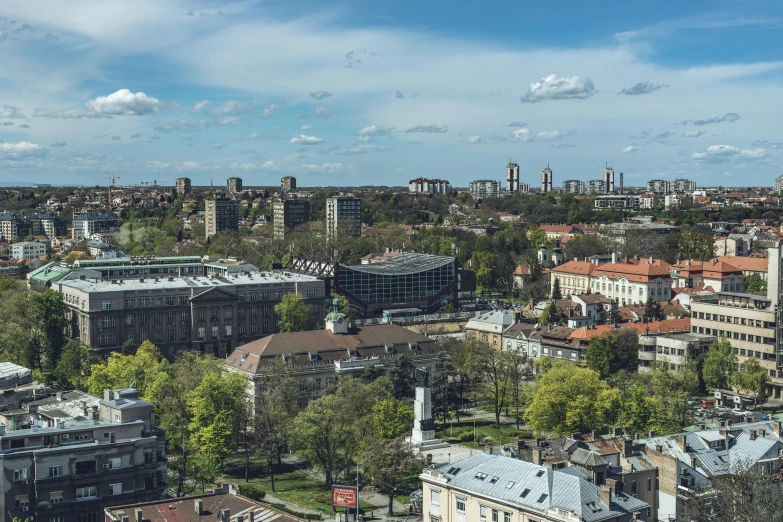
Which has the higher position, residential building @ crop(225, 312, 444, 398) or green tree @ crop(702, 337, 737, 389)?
residential building @ crop(225, 312, 444, 398)

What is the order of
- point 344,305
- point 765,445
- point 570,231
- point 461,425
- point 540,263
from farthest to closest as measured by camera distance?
point 570,231
point 540,263
point 344,305
point 461,425
point 765,445

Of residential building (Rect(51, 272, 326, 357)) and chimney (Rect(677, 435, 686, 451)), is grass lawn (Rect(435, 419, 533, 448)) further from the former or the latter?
residential building (Rect(51, 272, 326, 357))

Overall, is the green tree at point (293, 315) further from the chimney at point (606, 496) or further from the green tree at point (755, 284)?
the green tree at point (755, 284)

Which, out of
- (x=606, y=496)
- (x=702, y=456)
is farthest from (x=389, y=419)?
(x=606, y=496)

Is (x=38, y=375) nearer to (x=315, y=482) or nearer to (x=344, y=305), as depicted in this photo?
(x=315, y=482)

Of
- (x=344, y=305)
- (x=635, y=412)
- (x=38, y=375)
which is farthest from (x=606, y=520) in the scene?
(x=344, y=305)

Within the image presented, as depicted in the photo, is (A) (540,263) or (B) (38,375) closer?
(B) (38,375)

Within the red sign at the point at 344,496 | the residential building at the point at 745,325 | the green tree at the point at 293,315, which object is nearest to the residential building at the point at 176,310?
the green tree at the point at 293,315

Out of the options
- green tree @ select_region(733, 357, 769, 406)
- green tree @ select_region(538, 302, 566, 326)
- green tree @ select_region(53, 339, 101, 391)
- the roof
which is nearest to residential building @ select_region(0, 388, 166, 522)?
the roof
